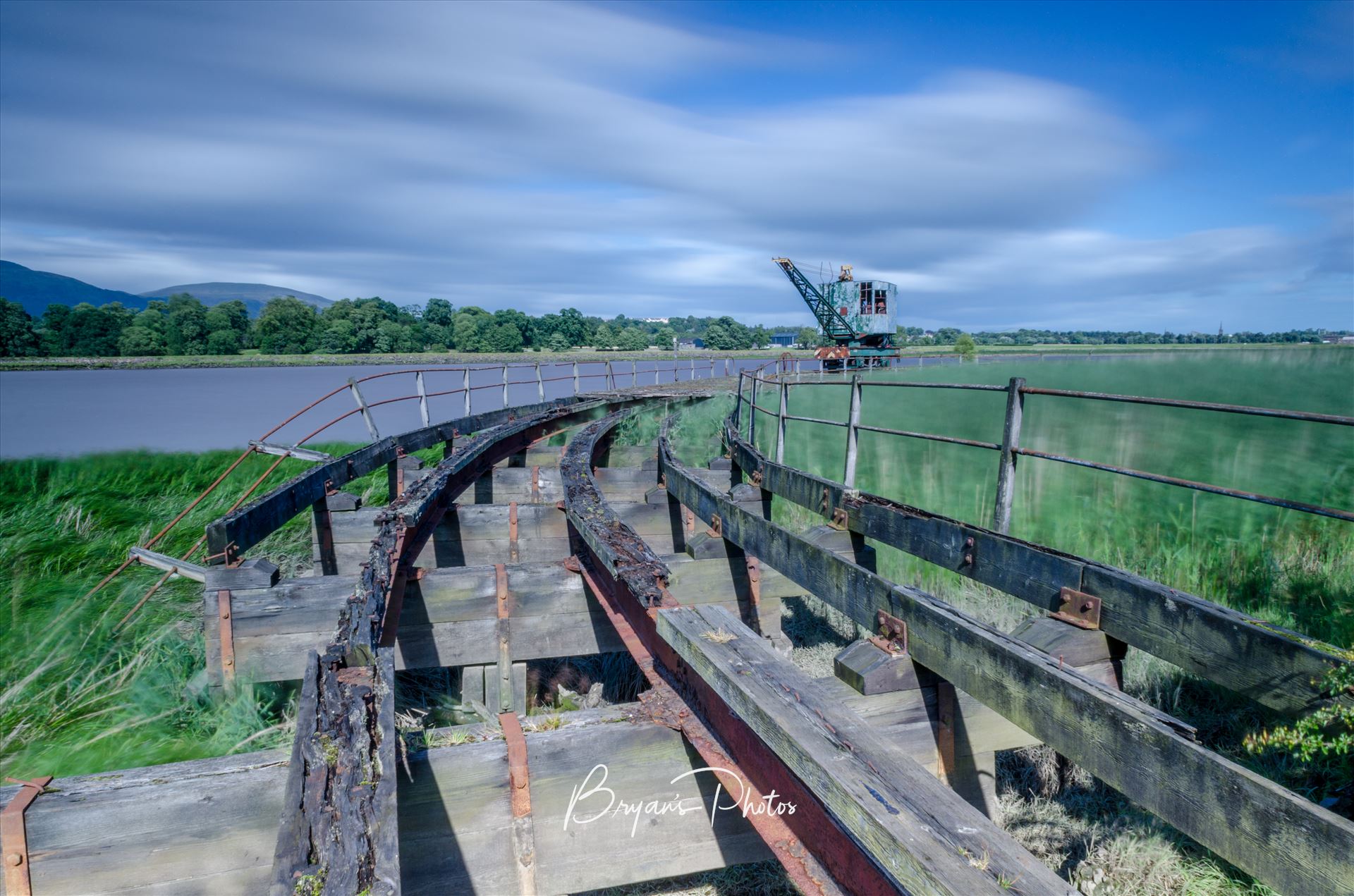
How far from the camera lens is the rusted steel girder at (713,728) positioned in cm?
167

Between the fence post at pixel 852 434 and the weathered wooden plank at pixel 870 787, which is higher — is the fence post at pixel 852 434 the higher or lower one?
the higher one

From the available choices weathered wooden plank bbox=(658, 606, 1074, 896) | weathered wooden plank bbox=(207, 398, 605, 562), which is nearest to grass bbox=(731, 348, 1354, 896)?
weathered wooden plank bbox=(658, 606, 1074, 896)

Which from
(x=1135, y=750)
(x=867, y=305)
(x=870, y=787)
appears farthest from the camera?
(x=867, y=305)

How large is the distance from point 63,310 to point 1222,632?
264 feet

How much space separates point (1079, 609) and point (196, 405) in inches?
1709

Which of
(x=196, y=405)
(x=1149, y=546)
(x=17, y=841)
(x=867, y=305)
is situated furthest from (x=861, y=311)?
(x=17, y=841)

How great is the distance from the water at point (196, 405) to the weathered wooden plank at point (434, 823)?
9.08 meters

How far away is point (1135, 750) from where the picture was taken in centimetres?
194

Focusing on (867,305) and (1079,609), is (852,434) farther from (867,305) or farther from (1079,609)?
(867,305)

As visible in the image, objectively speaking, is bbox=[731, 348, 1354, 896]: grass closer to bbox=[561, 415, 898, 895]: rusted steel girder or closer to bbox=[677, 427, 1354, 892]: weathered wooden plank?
bbox=[677, 427, 1354, 892]: weathered wooden plank

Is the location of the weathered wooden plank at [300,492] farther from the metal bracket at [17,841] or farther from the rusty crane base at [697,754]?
the metal bracket at [17,841]
